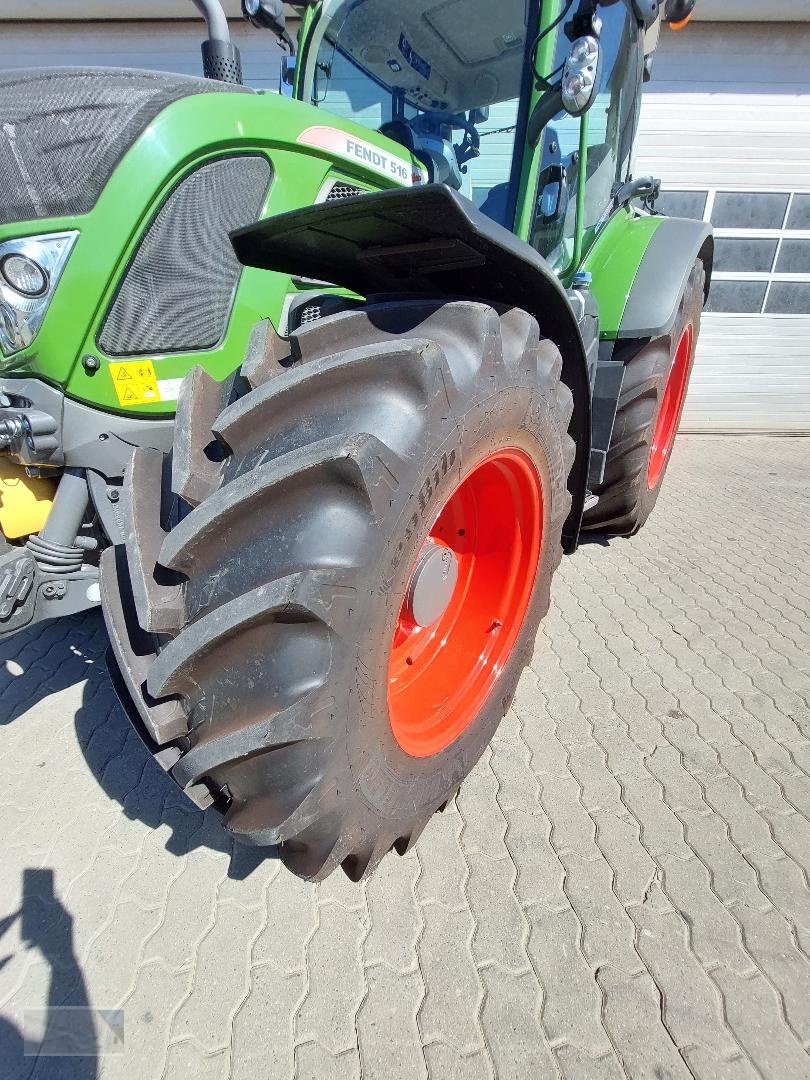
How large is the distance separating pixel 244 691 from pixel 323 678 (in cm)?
14

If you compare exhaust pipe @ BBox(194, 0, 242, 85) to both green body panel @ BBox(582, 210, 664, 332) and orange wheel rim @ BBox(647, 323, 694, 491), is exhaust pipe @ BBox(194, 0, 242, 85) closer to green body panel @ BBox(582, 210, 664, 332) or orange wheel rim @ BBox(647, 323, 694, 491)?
green body panel @ BBox(582, 210, 664, 332)

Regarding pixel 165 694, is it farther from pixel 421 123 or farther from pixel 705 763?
pixel 421 123

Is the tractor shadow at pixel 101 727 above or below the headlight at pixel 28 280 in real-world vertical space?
below

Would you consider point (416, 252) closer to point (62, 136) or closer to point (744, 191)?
point (62, 136)

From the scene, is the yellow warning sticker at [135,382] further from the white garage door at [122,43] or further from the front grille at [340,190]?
the white garage door at [122,43]

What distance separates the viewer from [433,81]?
2.22 metres

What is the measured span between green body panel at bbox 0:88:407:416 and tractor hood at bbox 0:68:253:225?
0.02 m

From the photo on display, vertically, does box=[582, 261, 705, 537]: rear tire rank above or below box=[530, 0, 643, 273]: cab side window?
below

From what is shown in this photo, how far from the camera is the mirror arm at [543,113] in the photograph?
76.4 inches

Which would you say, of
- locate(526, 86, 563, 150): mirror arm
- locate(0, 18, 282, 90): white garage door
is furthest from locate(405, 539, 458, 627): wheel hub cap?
locate(0, 18, 282, 90): white garage door

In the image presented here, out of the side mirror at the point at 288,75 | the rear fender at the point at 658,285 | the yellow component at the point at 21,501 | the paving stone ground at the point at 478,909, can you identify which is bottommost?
the paving stone ground at the point at 478,909

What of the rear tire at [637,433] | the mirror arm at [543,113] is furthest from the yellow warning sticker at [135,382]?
the rear tire at [637,433]

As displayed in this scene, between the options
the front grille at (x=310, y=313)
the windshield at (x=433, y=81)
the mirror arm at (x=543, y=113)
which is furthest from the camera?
the windshield at (x=433, y=81)

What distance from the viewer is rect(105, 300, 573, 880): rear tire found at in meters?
1.05
